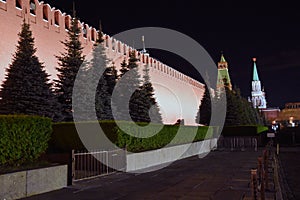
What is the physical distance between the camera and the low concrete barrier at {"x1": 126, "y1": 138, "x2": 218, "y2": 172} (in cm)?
1294

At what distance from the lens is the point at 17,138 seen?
27.3ft

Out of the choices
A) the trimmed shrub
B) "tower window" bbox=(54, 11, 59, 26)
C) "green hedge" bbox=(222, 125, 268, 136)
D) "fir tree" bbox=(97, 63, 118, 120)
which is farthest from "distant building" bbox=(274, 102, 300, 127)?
"tower window" bbox=(54, 11, 59, 26)

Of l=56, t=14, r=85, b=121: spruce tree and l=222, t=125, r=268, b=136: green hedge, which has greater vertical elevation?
l=56, t=14, r=85, b=121: spruce tree

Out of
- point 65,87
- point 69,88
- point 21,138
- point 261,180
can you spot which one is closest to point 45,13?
point 65,87

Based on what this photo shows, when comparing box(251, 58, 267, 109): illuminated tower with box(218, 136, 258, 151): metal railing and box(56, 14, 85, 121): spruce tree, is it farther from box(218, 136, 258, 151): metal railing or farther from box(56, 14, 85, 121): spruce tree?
box(56, 14, 85, 121): spruce tree

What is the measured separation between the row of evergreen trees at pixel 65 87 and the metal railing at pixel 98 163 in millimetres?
5361

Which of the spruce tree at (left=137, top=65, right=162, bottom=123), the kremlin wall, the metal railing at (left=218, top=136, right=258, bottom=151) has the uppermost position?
the kremlin wall

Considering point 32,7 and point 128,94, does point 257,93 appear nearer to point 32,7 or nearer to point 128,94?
point 128,94

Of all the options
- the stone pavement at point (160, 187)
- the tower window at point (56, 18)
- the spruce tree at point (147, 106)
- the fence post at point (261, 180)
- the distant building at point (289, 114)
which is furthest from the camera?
the distant building at point (289, 114)

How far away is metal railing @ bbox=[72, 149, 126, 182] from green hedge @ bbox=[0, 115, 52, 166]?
7.48 ft

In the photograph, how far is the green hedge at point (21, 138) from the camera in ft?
26.4

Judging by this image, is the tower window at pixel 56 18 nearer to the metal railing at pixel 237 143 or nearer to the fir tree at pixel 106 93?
the fir tree at pixel 106 93

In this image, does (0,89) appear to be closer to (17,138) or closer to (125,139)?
(125,139)

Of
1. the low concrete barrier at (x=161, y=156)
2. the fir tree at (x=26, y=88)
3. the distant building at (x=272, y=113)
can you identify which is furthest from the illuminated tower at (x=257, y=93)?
the fir tree at (x=26, y=88)
